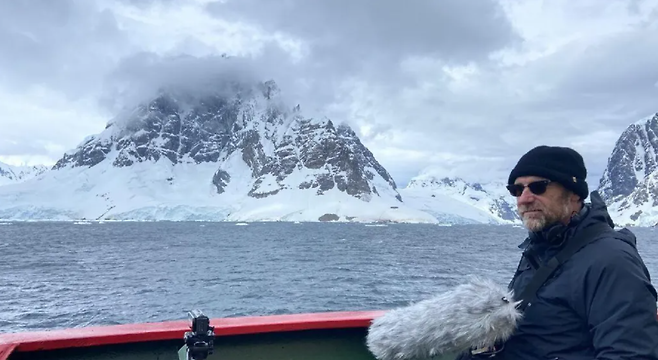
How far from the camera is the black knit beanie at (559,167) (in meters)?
2.65

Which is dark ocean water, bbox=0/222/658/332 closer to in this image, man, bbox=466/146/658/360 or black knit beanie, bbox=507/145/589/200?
man, bbox=466/146/658/360

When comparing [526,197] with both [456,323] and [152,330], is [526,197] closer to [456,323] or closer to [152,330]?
[456,323]

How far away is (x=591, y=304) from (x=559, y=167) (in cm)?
70

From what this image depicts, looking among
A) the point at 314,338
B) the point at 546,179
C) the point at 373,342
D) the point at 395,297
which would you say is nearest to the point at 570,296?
the point at 546,179

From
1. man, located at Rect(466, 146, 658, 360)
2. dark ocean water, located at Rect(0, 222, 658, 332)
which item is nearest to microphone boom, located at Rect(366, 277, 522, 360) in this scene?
man, located at Rect(466, 146, 658, 360)

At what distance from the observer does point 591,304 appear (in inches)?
91.0

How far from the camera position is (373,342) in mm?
3006

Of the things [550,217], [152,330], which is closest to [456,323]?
[550,217]

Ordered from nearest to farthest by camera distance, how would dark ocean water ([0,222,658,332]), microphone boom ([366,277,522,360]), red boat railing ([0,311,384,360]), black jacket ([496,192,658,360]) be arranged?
black jacket ([496,192,658,360]) < microphone boom ([366,277,522,360]) < red boat railing ([0,311,384,360]) < dark ocean water ([0,222,658,332])

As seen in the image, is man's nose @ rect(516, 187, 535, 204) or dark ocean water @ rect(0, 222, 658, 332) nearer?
man's nose @ rect(516, 187, 535, 204)

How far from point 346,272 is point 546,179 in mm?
34596

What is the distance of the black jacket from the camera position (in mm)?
2145

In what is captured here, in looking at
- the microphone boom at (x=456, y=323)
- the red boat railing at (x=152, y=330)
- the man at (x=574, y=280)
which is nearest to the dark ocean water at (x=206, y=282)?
the red boat railing at (x=152, y=330)

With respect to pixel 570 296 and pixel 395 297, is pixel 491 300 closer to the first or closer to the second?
pixel 570 296
